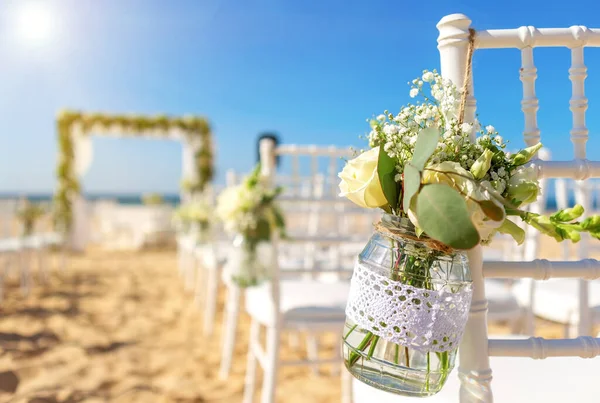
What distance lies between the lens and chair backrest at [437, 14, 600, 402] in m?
0.66

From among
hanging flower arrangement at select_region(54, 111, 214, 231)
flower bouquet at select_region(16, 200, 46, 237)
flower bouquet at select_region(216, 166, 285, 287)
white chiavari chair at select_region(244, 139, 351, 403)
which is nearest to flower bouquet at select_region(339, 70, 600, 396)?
white chiavari chair at select_region(244, 139, 351, 403)

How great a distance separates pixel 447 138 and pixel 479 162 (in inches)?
2.2

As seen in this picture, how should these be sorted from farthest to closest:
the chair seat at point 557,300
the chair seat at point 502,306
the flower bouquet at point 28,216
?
the flower bouquet at point 28,216 → the chair seat at point 557,300 → the chair seat at point 502,306

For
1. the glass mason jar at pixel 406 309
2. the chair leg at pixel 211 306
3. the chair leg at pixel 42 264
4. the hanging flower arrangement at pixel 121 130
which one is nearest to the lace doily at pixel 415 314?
→ the glass mason jar at pixel 406 309

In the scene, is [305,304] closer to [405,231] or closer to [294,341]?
[405,231]

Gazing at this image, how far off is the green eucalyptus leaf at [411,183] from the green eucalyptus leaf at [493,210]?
0.26 ft

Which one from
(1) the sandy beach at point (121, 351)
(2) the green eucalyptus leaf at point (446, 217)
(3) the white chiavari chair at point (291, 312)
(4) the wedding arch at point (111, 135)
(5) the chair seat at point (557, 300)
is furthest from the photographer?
(4) the wedding arch at point (111, 135)

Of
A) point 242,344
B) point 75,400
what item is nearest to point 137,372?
point 75,400

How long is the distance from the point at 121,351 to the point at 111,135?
22.9ft

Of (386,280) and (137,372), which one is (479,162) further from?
(137,372)

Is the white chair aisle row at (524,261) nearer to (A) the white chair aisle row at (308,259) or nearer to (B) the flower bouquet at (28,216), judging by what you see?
(A) the white chair aisle row at (308,259)

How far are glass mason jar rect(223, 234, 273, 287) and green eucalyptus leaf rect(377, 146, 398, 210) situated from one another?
106 cm

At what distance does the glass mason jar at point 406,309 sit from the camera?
597 mm

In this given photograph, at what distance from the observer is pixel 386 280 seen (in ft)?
2.02
